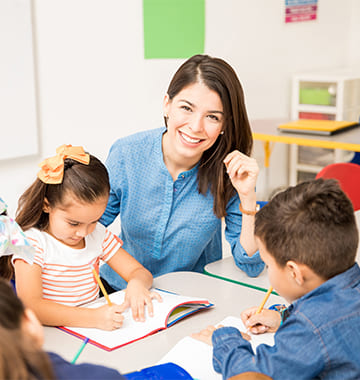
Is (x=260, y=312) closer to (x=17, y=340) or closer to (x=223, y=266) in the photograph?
(x=223, y=266)

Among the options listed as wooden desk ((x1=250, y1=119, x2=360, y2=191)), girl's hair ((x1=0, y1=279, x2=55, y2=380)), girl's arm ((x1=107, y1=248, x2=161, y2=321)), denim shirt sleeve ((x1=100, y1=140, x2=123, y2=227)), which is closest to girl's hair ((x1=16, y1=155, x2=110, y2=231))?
girl's arm ((x1=107, y1=248, x2=161, y2=321))

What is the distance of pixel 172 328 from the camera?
127cm

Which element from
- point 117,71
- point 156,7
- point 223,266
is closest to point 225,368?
point 223,266

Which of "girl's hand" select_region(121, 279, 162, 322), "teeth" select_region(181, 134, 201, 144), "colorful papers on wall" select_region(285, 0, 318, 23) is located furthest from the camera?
"colorful papers on wall" select_region(285, 0, 318, 23)

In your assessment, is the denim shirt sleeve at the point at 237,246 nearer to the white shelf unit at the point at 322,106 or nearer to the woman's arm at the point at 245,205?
the woman's arm at the point at 245,205

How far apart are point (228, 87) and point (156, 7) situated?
1.95 meters

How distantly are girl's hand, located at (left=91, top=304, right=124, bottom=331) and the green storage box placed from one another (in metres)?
3.33

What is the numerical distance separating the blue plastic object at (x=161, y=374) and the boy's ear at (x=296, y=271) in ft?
0.89

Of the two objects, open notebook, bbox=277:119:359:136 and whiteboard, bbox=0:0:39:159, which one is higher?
whiteboard, bbox=0:0:39:159

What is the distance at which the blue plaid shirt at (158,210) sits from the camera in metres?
1.76

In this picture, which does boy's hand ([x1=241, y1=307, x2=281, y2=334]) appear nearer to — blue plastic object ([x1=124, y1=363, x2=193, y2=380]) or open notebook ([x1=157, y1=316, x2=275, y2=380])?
open notebook ([x1=157, y1=316, x2=275, y2=380])

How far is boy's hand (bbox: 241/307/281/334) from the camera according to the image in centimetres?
125

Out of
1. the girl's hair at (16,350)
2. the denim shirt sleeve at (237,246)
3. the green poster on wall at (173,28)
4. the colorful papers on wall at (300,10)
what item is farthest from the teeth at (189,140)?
the colorful papers on wall at (300,10)

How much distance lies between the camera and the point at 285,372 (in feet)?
3.23
